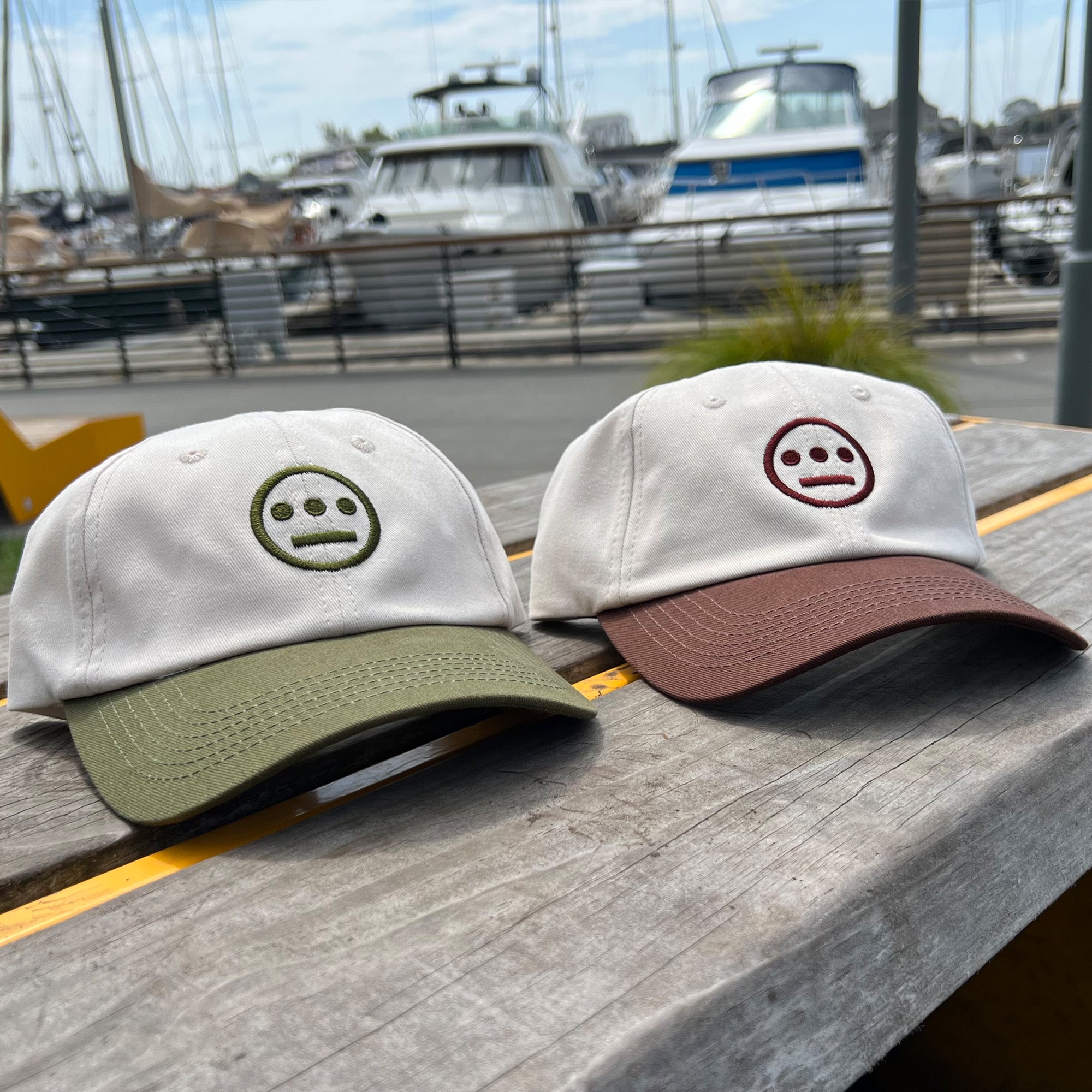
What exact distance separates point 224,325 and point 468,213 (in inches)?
146

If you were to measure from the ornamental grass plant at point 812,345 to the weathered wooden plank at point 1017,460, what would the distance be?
3.36 feet

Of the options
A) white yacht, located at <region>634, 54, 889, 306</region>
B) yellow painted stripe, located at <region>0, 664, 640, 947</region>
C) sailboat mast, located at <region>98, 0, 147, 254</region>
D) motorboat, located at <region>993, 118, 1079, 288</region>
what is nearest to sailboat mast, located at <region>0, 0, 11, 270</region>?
sailboat mast, located at <region>98, 0, 147, 254</region>

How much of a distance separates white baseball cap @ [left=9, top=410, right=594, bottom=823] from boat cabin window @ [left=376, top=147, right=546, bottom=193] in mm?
11892

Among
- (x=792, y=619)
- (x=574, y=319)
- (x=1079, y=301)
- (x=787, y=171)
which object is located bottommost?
(x=574, y=319)

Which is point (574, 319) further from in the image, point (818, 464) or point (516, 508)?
point (818, 464)

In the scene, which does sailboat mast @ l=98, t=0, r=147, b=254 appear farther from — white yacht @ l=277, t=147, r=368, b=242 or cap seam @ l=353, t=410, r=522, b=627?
cap seam @ l=353, t=410, r=522, b=627

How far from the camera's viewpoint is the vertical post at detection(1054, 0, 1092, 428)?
3762 mm

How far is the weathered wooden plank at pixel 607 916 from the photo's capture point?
72 cm

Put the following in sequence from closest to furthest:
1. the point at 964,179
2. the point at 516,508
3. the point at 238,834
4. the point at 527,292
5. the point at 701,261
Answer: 1. the point at 238,834
2. the point at 516,508
3. the point at 701,261
4. the point at 527,292
5. the point at 964,179

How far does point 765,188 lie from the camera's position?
34.5ft

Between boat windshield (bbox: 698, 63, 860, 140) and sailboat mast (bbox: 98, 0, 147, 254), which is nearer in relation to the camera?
boat windshield (bbox: 698, 63, 860, 140)

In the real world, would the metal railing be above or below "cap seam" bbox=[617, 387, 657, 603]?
below

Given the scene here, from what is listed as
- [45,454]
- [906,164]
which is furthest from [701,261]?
[45,454]

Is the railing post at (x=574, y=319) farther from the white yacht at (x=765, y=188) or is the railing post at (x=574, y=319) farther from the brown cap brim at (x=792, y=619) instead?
the brown cap brim at (x=792, y=619)
